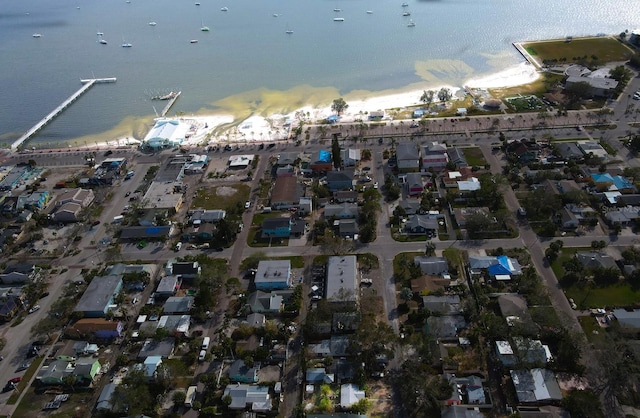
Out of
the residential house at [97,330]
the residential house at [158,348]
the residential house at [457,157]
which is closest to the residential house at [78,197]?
the residential house at [97,330]

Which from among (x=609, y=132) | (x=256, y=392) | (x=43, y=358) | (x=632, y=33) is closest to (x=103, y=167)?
(x=43, y=358)

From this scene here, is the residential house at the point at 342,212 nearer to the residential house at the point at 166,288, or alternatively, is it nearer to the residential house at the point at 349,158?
the residential house at the point at 349,158

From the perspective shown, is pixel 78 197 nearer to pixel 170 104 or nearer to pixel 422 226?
pixel 170 104

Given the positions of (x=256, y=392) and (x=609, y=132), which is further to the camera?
(x=609, y=132)

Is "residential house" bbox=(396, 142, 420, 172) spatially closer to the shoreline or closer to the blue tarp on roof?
the blue tarp on roof

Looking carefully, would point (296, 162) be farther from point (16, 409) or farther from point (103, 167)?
point (16, 409)

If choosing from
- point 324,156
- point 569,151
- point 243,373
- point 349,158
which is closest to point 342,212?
point 349,158

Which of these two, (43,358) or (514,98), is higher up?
(514,98)

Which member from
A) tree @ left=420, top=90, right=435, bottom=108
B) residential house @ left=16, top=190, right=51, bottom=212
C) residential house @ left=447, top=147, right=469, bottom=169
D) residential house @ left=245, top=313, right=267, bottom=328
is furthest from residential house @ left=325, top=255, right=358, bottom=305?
tree @ left=420, top=90, right=435, bottom=108
